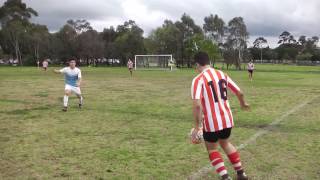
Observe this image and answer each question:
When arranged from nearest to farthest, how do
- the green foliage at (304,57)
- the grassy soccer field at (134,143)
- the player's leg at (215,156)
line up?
the player's leg at (215,156) < the grassy soccer field at (134,143) < the green foliage at (304,57)

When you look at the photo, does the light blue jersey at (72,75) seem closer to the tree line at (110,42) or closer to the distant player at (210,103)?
the distant player at (210,103)

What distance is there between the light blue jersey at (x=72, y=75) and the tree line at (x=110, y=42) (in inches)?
3040

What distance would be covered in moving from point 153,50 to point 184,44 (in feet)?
23.5

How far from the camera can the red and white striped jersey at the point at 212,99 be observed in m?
6.20

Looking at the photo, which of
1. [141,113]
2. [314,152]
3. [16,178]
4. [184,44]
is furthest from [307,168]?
[184,44]

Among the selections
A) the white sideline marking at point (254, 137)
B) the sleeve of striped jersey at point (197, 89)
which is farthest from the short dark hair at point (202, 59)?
the white sideline marking at point (254, 137)

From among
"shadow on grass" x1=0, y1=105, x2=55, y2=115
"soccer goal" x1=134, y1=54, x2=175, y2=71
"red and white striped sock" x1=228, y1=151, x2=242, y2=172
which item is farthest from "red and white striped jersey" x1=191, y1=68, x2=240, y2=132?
"soccer goal" x1=134, y1=54, x2=175, y2=71

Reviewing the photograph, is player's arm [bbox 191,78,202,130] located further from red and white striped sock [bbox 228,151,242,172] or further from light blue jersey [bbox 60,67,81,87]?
light blue jersey [bbox 60,67,81,87]

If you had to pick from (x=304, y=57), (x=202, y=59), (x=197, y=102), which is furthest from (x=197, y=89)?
(x=304, y=57)

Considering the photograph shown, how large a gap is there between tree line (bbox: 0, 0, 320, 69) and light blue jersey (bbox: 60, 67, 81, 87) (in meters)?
77.2

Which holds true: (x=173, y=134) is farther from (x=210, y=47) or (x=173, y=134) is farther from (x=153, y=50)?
(x=153, y=50)

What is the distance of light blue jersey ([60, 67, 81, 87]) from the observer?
1608 centimetres

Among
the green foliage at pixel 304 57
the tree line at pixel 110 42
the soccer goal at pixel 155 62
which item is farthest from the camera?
the green foliage at pixel 304 57

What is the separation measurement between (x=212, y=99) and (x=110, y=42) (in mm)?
109166
